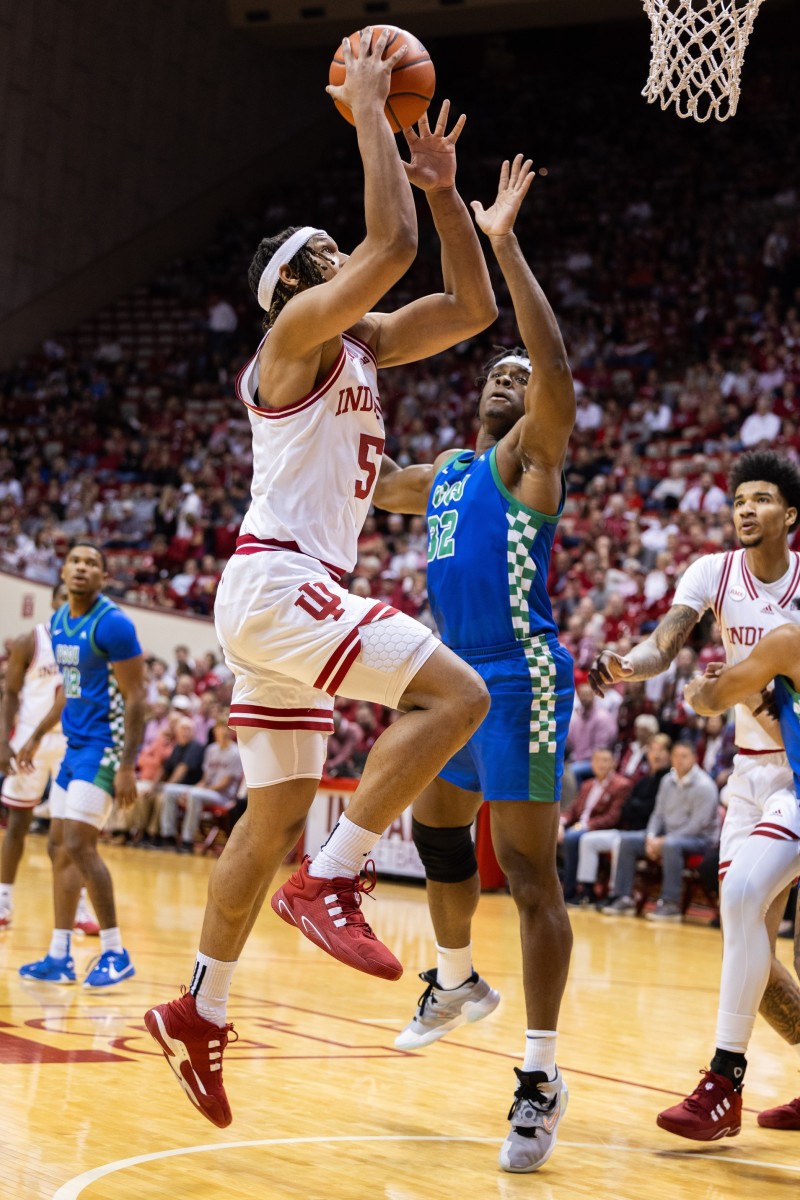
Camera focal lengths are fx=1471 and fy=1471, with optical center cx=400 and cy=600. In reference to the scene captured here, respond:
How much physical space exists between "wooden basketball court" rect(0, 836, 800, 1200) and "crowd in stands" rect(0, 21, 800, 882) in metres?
5.25

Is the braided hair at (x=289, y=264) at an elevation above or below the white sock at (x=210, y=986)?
above

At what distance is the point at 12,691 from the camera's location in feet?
29.7

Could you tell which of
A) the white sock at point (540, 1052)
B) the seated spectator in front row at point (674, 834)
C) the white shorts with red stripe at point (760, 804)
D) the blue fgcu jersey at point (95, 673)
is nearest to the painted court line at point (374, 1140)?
the white sock at point (540, 1052)

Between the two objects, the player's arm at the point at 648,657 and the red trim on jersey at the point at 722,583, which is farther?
the red trim on jersey at the point at 722,583

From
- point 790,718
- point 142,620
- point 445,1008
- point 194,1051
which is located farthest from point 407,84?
point 142,620

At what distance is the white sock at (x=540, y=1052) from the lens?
15.0 ft

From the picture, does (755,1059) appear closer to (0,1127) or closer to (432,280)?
(0,1127)

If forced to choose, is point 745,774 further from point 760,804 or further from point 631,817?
point 631,817

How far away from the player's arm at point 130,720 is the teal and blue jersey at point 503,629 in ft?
9.29

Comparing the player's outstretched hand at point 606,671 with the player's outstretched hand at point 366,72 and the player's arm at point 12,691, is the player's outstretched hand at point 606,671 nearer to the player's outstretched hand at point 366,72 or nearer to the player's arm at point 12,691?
the player's outstretched hand at point 366,72

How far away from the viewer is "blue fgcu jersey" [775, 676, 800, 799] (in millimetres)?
5023

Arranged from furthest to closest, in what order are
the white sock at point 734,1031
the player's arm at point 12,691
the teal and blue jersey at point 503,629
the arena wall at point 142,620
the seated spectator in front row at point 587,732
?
the arena wall at point 142,620, the seated spectator in front row at point 587,732, the player's arm at point 12,691, the white sock at point 734,1031, the teal and blue jersey at point 503,629

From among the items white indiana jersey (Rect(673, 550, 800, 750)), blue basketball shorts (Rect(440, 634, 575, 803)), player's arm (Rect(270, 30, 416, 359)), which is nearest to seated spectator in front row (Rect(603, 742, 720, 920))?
white indiana jersey (Rect(673, 550, 800, 750))

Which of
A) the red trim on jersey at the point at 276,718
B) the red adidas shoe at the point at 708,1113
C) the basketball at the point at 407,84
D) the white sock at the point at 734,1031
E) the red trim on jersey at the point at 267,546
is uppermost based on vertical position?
the basketball at the point at 407,84
